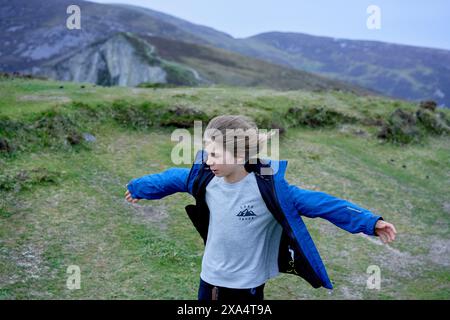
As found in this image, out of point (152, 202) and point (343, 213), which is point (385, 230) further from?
point (152, 202)

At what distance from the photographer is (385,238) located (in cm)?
380

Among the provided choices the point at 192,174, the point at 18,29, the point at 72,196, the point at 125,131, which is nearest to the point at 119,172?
the point at 72,196

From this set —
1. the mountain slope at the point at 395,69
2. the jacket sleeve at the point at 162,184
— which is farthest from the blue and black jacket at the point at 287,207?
the mountain slope at the point at 395,69

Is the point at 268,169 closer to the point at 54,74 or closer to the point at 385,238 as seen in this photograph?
the point at 385,238

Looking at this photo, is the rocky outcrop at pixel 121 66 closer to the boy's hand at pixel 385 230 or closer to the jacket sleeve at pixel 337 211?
the jacket sleeve at pixel 337 211

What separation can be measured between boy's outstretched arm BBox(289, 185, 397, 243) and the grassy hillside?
4.55m

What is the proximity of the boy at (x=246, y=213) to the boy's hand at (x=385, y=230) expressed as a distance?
414 millimetres

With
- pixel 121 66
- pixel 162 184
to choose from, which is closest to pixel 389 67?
pixel 121 66

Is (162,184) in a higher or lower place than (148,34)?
lower

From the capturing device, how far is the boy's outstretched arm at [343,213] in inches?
149

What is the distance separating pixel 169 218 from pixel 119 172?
8.95 feet

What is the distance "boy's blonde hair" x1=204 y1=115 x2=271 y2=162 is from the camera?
13.7 feet

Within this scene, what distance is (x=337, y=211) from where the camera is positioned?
3914 millimetres

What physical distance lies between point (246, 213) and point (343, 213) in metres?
0.87
